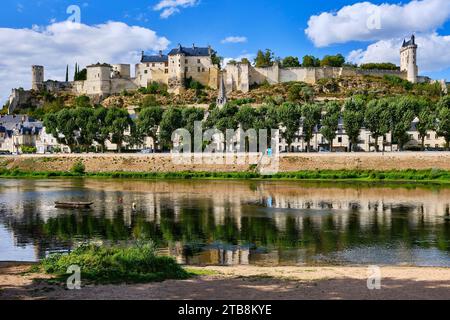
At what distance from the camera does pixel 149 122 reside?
2982 inches

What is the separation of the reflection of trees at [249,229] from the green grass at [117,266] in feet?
20.5

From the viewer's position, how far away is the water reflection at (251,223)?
2339 cm

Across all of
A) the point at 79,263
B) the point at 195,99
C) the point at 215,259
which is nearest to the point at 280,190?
the point at 215,259

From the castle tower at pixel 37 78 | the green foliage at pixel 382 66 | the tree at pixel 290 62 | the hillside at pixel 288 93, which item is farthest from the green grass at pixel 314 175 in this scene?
the green foliage at pixel 382 66

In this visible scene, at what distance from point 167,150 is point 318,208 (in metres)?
47.7

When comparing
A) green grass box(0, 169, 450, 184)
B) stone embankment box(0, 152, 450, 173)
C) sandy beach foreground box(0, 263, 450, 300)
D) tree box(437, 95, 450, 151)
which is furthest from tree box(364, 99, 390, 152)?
sandy beach foreground box(0, 263, 450, 300)

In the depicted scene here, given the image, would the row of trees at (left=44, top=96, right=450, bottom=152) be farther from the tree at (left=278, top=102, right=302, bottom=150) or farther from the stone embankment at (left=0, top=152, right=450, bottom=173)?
the stone embankment at (left=0, top=152, right=450, bottom=173)

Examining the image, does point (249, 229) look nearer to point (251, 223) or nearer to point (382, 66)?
point (251, 223)

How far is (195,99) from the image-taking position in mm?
113875

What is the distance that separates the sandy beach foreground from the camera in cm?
1460

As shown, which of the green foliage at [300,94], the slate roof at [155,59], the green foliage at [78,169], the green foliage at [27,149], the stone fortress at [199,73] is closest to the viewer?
the green foliage at [78,169]

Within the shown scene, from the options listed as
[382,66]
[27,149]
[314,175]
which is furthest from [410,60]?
[27,149]

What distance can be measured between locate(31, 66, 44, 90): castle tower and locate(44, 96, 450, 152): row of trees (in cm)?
5581

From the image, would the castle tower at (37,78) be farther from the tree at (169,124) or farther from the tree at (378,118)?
the tree at (378,118)
